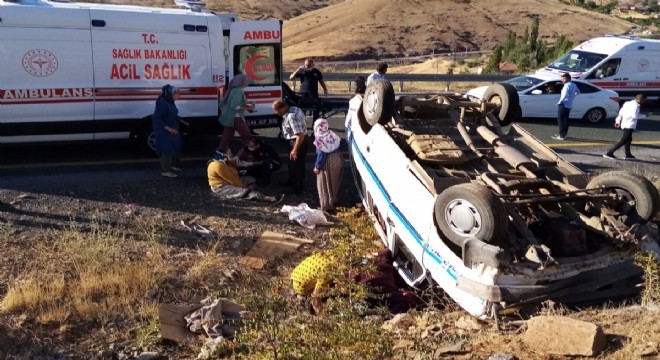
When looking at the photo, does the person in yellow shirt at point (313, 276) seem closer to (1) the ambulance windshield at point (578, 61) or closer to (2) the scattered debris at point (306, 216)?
(2) the scattered debris at point (306, 216)

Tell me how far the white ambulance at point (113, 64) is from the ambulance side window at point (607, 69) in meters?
10.4

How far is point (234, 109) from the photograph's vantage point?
10.1 metres

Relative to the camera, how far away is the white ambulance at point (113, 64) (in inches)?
364

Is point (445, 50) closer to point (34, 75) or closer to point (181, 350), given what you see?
point (34, 75)

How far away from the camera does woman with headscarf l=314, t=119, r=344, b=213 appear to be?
8.73 metres

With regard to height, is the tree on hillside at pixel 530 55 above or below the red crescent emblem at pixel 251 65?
below

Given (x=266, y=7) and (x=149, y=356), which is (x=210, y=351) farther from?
(x=266, y=7)

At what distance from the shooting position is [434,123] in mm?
8297

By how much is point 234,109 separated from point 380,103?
3.02 meters

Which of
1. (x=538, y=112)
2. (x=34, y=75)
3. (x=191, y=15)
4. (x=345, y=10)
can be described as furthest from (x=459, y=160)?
(x=345, y=10)

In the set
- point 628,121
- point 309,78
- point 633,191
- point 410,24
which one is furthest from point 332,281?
point 410,24

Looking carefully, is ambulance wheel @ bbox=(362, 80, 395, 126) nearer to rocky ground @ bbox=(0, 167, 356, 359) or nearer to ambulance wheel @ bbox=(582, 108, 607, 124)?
rocky ground @ bbox=(0, 167, 356, 359)

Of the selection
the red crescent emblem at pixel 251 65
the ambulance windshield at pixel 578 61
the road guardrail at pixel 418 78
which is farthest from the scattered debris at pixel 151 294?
the ambulance windshield at pixel 578 61

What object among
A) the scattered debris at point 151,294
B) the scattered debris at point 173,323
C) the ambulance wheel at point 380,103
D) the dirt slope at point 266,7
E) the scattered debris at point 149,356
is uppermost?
the dirt slope at point 266,7
